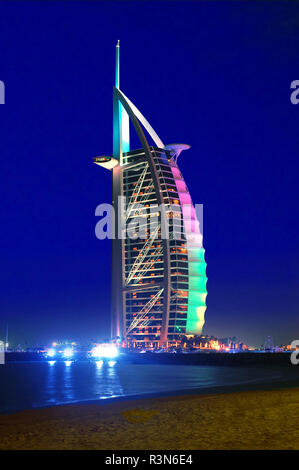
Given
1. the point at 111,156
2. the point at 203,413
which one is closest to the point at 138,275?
the point at 111,156

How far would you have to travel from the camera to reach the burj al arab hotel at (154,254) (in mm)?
154000

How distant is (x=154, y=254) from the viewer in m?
162

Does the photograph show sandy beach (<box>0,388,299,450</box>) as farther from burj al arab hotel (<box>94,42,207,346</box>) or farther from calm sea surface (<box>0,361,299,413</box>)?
burj al arab hotel (<box>94,42,207,346</box>)

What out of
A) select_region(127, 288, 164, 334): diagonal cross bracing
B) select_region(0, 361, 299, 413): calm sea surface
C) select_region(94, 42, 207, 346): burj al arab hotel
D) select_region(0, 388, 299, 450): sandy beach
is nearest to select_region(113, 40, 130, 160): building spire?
select_region(94, 42, 207, 346): burj al arab hotel

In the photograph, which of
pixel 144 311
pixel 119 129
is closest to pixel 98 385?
pixel 144 311

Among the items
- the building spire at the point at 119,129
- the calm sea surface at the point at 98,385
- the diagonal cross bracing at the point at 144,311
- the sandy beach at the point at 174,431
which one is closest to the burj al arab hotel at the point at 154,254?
the diagonal cross bracing at the point at 144,311

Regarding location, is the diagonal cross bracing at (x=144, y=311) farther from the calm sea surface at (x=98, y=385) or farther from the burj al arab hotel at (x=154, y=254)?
the calm sea surface at (x=98, y=385)

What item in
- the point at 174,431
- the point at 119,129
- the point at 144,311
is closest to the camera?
the point at 174,431

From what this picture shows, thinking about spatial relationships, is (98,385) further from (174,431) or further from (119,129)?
(119,129)

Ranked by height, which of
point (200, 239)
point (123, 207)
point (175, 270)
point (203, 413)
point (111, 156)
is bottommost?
point (203, 413)

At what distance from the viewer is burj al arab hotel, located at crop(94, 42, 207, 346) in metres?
154

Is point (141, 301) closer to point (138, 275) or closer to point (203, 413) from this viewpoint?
point (138, 275)

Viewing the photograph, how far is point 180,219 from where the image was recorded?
15825cm
